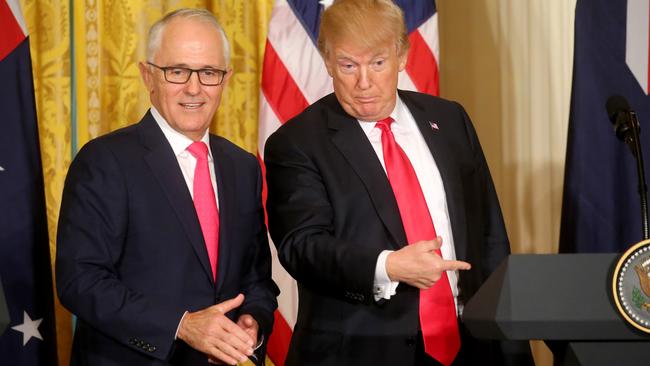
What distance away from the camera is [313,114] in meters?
2.51

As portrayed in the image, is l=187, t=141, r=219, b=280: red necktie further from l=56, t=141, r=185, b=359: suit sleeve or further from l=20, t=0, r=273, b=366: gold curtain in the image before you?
l=20, t=0, r=273, b=366: gold curtain

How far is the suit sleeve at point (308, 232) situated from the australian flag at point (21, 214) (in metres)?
1.03

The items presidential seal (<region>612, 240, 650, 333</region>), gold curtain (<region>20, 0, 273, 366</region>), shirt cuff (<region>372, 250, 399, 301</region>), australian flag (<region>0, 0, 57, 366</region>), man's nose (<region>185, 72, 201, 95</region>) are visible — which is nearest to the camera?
presidential seal (<region>612, 240, 650, 333</region>)

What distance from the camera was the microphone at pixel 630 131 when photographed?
2.09 metres

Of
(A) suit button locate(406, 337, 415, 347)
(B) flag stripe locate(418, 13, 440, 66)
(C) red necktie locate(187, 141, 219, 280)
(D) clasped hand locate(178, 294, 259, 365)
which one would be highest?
(B) flag stripe locate(418, 13, 440, 66)

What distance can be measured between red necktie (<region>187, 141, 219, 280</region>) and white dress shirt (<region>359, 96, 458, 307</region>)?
41cm

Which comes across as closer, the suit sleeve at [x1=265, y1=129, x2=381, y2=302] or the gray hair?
the suit sleeve at [x1=265, y1=129, x2=381, y2=302]

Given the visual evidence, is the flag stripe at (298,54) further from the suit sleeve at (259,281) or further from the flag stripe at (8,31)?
the suit sleeve at (259,281)

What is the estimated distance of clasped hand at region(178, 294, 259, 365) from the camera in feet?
6.64

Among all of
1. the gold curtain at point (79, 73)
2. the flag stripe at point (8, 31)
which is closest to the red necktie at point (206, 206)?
the flag stripe at point (8, 31)

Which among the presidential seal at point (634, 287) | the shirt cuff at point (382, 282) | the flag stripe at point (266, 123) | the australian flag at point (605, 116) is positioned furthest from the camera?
the flag stripe at point (266, 123)

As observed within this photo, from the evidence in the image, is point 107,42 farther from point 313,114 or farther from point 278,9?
point 313,114

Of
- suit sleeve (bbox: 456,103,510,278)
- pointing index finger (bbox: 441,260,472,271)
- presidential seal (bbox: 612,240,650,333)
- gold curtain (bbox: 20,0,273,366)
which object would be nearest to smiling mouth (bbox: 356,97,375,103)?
suit sleeve (bbox: 456,103,510,278)

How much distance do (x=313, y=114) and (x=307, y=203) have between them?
0.30 meters
